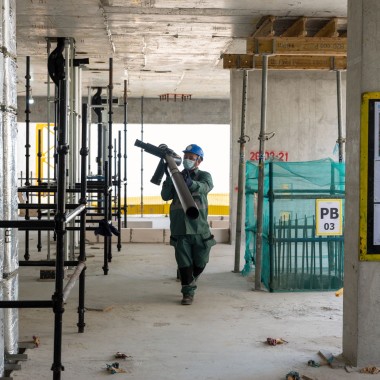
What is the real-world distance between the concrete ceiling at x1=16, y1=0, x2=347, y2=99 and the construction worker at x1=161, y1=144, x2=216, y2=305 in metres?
2.39

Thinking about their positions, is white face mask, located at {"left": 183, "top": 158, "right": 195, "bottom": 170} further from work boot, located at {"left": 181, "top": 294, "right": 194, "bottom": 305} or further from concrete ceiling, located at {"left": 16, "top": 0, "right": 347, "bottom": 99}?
concrete ceiling, located at {"left": 16, "top": 0, "right": 347, "bottom": 99}

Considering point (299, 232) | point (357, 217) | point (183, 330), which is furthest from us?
point (299, 232)

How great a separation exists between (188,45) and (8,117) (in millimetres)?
7284

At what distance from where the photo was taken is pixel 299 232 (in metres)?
8.27

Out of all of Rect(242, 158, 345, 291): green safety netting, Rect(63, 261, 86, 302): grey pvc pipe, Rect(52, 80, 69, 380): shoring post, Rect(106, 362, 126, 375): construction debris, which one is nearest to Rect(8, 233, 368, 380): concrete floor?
Rect(106, 362, 126, 375): construction debris

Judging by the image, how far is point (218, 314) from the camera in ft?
22.7

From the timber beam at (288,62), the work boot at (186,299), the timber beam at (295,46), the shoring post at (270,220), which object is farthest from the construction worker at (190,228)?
the timber beam at (288,62)

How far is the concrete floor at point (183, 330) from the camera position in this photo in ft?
16.3

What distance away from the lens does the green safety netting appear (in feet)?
26.9

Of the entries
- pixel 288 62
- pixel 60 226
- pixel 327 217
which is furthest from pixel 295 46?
pixel 60 226

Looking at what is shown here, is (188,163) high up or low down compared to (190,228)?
up

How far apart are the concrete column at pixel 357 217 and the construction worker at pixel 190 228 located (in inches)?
103

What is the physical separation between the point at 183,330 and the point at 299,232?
2647 millimetres

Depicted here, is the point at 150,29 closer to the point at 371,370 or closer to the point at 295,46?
the point at 295,46
